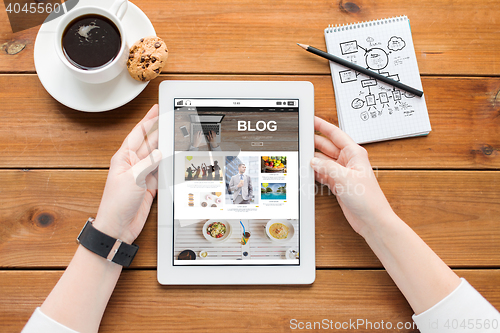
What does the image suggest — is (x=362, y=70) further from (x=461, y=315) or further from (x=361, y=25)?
(x=461, y=315)

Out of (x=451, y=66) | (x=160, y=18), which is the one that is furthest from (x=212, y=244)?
(x=451, y=66)

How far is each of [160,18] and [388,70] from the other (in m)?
0.56

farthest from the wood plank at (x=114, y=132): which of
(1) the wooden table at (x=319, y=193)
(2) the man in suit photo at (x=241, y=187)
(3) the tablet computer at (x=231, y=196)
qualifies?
(2) the man in suit photo at (x=241, y=187)

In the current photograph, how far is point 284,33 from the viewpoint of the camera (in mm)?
749

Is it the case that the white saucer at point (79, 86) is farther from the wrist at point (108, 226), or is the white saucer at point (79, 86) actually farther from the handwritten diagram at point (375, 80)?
the handwritten diagram at point (375, 80)

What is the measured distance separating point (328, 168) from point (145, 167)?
387 mm

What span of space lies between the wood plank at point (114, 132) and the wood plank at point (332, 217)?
3 centimetres

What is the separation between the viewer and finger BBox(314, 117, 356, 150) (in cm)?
69

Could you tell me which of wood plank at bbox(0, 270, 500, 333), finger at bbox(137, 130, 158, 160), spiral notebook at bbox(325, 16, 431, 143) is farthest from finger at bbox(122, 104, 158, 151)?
spiral notebook at bbox(325, 16, 431, 143)

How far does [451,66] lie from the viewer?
0.76 meters

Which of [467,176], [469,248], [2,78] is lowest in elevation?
[469,248]

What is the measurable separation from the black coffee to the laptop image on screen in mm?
208

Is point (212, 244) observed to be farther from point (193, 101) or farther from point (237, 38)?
point (237, 38)

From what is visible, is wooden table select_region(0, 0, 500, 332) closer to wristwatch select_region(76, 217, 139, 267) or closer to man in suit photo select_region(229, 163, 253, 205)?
wristwatch select_region(76, 217, 139, 267)
